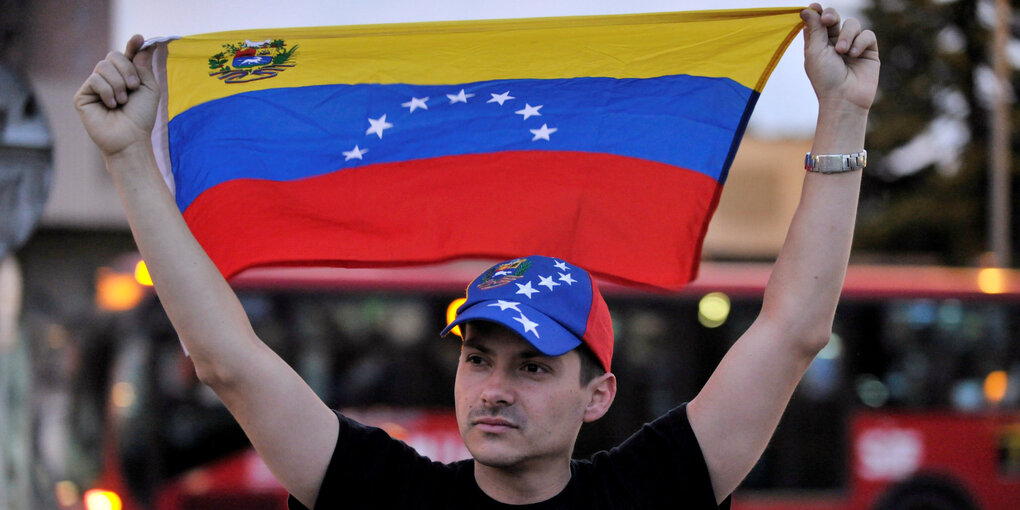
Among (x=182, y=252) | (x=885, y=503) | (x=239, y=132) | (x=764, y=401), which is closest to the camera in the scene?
(x=182, y=252)

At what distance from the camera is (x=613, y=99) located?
9.43ft

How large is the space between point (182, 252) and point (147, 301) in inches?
296

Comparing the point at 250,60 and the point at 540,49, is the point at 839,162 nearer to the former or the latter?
the point at 540,49

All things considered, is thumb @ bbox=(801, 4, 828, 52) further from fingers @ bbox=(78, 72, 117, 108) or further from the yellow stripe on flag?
fingers @ bbox=(78, 72, 117, 108)

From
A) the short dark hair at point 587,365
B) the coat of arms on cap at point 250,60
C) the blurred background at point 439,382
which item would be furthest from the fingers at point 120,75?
the blurred background at point 439,382

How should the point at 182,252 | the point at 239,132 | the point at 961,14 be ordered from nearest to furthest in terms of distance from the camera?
the point at 182,252, the point at 239,132, the point at 961,14

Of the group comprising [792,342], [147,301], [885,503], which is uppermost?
[792,342]

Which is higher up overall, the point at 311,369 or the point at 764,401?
the point at 764,401

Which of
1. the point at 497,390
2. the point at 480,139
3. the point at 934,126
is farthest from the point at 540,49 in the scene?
the point at 934,126

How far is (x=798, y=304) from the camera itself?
7.52ft

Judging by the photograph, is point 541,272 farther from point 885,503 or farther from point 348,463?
point 885,503

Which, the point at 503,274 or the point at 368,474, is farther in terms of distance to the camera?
the point at 503,274

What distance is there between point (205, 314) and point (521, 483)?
0.71m

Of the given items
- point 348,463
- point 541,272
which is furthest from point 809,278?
point 348,463
